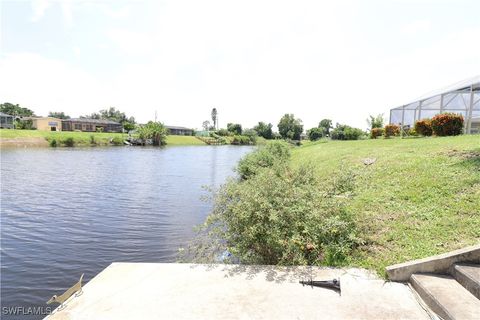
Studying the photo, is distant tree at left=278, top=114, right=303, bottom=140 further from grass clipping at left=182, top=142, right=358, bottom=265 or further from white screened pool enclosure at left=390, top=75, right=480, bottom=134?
grass clipping at left=182, top=142, right=358, bottom=265

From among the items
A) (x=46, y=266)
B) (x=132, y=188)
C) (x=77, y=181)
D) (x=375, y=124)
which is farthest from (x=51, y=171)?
(x=375, y=124)

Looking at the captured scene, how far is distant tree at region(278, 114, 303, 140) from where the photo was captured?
307ft

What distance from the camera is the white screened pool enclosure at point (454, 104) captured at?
18391mm

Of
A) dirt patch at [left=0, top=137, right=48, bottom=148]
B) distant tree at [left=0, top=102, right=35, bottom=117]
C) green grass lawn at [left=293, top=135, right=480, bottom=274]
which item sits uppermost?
distant tree at [left=0, top=102, right=35, bottom=117]

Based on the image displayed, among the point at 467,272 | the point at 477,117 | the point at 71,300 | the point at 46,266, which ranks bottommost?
the point at 46,266

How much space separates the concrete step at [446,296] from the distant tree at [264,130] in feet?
347

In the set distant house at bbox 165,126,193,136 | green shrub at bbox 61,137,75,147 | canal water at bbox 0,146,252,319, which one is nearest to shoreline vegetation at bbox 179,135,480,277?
canal water at bbox 0,146,252,319

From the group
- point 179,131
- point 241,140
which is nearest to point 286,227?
point 241,140

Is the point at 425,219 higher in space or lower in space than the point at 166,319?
higher

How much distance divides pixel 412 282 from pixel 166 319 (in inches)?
126

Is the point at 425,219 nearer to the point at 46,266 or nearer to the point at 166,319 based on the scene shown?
the point at 166,319

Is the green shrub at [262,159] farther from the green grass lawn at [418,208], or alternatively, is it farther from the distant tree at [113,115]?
the distant tree at [113,115]

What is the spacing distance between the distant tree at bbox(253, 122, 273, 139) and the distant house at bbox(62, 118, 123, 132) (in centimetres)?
4696

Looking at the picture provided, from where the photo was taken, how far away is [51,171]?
23438mm
